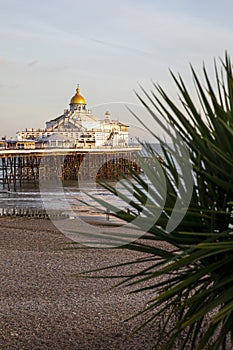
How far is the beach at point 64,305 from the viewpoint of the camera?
5035 millimetres

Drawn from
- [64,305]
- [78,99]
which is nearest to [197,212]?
[64,305]

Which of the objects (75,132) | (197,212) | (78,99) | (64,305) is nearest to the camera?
(197,212)

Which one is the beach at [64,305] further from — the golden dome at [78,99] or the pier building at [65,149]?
the golden dome at [78,99]

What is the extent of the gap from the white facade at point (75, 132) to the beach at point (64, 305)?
48529 millimetres

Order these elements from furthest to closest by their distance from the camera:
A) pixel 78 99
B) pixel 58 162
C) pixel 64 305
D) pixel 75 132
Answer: pixel 78 99
pixel 75 132
pixel 58 162
pixel 64 305

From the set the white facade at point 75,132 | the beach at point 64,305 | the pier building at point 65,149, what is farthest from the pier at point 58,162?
the beach at point 64,305

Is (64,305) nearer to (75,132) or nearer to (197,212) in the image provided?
(197,212)

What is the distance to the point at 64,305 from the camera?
643 cm

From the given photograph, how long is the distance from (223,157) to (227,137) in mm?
217

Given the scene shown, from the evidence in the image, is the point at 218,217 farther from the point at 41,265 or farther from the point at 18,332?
the point at 41,265

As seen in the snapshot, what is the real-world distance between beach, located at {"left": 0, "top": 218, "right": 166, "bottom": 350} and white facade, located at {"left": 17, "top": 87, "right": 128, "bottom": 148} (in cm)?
4853

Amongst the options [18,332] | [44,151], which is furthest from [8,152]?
[18,332]

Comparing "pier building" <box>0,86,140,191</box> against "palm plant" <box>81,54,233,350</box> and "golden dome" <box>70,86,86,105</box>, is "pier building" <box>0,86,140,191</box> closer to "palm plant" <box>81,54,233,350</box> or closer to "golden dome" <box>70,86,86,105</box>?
"golden dome" <box>70,86,86,105</box>

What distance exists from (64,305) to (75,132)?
2637 inches
